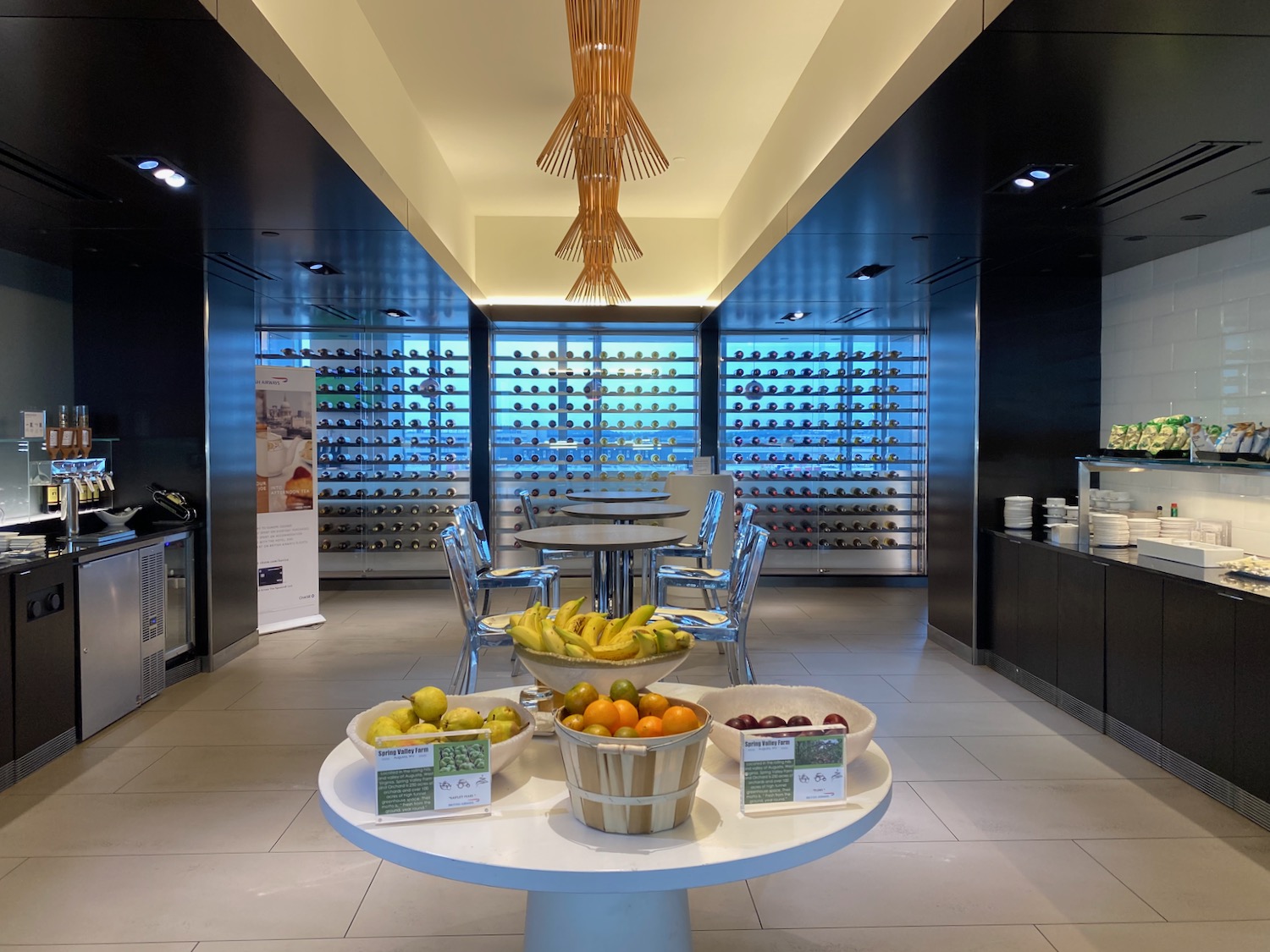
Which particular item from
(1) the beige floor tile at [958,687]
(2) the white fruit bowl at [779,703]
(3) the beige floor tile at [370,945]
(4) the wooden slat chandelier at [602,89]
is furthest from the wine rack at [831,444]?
(2) the white fruit bowl at [779,703]

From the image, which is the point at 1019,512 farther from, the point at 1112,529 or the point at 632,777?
the point at 632,777

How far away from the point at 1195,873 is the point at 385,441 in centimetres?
797

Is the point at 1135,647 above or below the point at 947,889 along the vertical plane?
above

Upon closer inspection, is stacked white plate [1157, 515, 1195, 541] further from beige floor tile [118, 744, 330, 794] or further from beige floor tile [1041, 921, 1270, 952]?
beige floor tile [118, 744, 330, 794]

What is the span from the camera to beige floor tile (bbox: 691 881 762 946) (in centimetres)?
260

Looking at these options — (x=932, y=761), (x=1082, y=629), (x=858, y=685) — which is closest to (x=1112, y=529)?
(x=1082, y=629)

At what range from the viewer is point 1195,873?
290cm

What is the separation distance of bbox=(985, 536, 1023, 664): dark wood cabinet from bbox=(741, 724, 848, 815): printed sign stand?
4229mm

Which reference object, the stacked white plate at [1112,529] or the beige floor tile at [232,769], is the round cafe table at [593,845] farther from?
the stacked white plate at [1112,529]

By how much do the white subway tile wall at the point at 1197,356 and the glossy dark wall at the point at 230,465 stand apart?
18.8 feet

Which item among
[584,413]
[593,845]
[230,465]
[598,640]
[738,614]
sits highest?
[584,413]

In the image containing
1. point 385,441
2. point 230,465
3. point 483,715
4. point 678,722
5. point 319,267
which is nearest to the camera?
point 678,722

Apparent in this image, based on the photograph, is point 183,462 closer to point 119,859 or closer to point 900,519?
point 119,859

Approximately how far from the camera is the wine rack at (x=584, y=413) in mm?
9422
